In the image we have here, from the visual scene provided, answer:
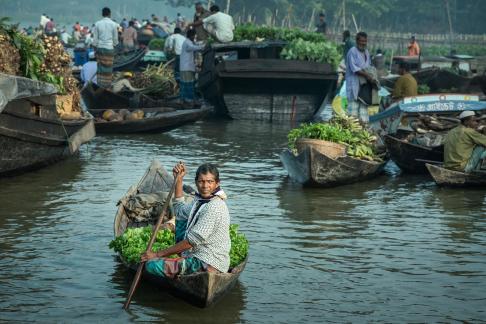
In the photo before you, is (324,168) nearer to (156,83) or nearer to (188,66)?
(156,83)

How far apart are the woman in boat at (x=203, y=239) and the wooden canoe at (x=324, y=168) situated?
5.02 meters

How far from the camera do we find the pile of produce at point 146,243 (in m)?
8.21

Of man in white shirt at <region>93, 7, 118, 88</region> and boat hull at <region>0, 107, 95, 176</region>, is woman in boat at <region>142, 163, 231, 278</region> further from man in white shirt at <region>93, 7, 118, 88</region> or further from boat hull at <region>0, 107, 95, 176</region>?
man in white shirt at <region>93, 7, 118, 88</region>

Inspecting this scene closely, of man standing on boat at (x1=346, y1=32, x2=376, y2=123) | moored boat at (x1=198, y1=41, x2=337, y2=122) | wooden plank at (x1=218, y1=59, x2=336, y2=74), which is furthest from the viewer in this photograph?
moored boat at (x1=198, y1=41, x2=337, y2=122)

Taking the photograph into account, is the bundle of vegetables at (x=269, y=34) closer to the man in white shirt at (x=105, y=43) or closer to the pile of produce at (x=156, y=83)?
the pile of produce at (x=156, y=83)

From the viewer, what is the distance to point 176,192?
866 centimetres

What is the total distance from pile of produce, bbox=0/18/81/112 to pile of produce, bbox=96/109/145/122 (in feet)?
7.38

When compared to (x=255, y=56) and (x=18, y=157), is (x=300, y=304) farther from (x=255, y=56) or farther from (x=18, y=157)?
(x=255, y=56)

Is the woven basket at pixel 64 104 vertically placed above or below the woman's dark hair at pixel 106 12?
below

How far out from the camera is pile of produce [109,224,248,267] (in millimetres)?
8211

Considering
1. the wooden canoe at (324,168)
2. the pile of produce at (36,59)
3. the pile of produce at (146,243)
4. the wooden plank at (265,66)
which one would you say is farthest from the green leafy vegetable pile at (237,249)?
the wooden plank at (265,66)

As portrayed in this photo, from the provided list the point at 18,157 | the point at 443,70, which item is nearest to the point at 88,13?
the point at 443,70

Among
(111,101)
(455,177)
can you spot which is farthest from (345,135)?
(111,101)

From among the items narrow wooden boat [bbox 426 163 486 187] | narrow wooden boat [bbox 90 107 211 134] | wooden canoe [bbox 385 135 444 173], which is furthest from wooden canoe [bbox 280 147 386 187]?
narrow wooden boat [bbox 90 107 211 134]
